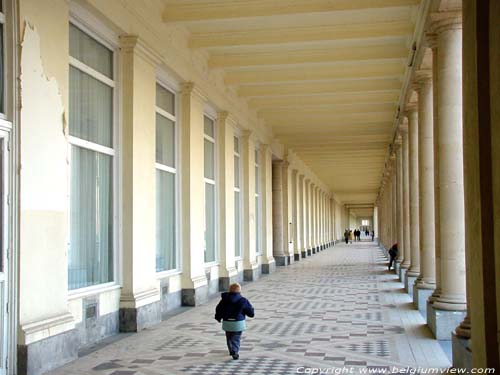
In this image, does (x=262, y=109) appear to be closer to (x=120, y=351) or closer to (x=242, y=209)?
(x=242, y=209)

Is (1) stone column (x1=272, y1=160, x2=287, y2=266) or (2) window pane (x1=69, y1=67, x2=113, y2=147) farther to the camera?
(1) stone column (x1=272, y1=160, x2=287, y2=266)

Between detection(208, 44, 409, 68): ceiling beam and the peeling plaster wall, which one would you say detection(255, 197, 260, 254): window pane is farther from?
the peeling plaster wall

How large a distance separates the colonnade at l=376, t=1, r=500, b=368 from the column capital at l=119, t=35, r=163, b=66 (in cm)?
522

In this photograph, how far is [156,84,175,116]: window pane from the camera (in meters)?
13.7

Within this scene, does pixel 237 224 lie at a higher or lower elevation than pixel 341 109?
lower

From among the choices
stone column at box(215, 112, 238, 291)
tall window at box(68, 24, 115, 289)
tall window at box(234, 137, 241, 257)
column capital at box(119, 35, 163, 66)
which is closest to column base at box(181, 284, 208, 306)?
stone column at box(215, 112, 238, 291)

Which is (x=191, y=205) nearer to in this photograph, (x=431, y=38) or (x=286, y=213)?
(x=431, y=38)

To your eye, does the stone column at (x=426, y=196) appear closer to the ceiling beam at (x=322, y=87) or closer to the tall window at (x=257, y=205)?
the ceiling beam at (x=322, y=87)

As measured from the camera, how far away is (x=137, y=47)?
11.3 metres

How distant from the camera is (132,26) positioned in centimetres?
1112

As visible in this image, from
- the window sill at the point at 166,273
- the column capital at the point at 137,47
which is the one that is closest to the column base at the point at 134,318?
the window sill at the point at 166,273

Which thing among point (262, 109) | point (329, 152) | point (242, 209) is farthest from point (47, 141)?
point (329, 152)

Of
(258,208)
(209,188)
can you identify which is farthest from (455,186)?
(258,208)

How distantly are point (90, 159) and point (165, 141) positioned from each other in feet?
13.0
